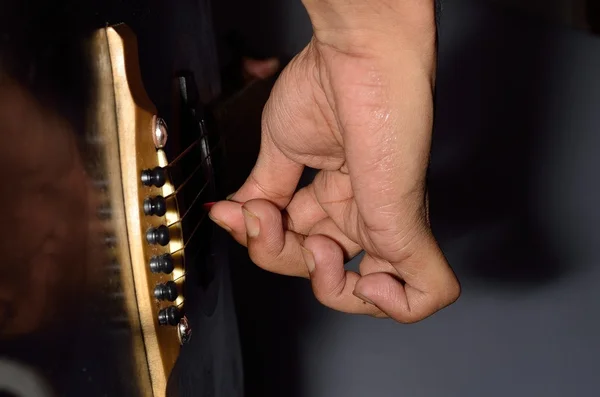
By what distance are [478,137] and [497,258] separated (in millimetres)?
162

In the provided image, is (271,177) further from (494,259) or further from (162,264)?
(494,259)

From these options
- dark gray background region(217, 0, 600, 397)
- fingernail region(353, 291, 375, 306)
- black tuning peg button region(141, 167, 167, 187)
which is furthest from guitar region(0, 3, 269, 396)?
dark gray background region(217, 0, 600, 397)

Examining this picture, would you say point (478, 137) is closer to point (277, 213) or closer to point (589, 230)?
point (589, 230)

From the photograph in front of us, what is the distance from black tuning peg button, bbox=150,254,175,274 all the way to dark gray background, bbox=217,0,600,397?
1.75ft

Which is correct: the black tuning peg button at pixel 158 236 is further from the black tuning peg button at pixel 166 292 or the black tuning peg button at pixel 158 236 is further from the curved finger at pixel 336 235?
the curved finger at pixel 336 235

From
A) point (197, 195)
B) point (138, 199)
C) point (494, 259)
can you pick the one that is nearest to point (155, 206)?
point (138, 199)

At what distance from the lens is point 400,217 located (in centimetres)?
36

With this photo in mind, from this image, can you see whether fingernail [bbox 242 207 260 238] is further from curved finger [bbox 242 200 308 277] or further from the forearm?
the forearm

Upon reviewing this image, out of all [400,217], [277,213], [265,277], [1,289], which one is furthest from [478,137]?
[1,289]

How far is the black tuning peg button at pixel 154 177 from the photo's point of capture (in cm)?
42

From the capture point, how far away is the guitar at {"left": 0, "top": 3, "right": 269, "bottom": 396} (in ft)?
1.09

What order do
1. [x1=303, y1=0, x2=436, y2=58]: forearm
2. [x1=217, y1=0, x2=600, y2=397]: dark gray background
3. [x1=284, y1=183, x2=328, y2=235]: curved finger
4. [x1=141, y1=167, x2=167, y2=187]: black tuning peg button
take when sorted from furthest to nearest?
[x1=217, y1=0, x2=600, y2=397]: dark gray background, [x1=284, y1=183, x2=328, y2=235]: curved finger, [x1=141, y1=167, x2=167, y2=187]: black tuning peg button, [x1=303, y1=0, x2=436, y2=58]: forearm

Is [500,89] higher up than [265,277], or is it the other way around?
[500,89]

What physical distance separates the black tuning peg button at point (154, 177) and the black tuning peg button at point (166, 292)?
2.3 inches
